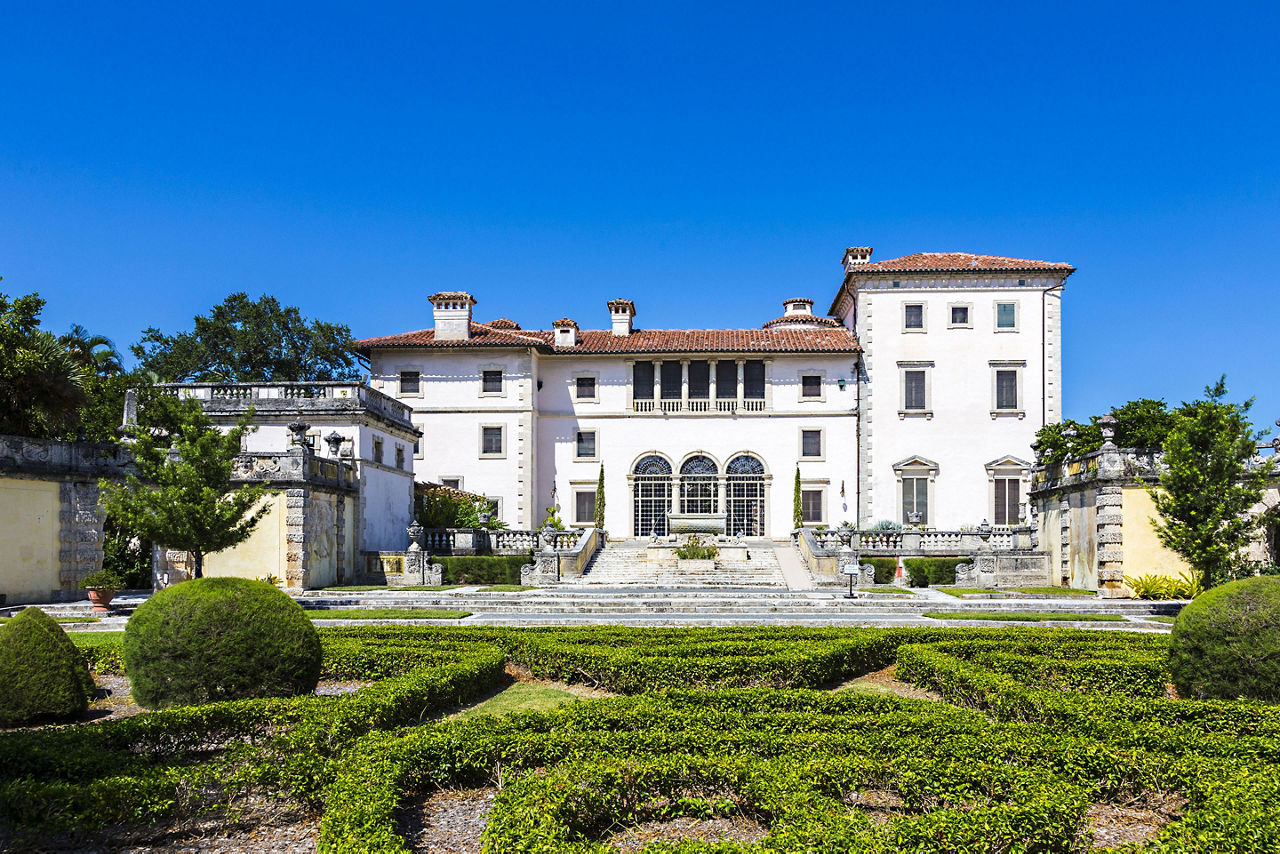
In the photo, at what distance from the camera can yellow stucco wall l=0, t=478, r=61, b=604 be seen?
21.2 metres

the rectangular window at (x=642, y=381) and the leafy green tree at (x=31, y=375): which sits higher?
the rectangular window at (x=642, y=381)

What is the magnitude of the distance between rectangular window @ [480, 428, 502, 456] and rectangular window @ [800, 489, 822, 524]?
14359mm

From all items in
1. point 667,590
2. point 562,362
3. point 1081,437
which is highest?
point 562,362

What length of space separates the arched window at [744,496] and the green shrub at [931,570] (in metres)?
13.1

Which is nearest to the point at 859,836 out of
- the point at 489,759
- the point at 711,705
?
the point at 489,759

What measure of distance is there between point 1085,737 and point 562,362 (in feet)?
121

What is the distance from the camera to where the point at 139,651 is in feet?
30.2

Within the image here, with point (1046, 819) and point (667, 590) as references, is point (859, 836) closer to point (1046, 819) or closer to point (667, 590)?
point (1046, 819)

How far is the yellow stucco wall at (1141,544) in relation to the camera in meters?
23.6

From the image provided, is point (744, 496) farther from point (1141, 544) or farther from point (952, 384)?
point (1141, 544)

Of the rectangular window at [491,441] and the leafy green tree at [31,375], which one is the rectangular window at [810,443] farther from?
the leafy green tree at [31,375]

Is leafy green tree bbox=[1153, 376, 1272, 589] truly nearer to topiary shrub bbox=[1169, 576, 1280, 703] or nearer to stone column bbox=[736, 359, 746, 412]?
topiary shrub bbox=[1169, 576, 1280, 703]

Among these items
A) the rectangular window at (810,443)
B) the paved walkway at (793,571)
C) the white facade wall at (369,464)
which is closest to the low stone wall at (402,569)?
the white facade wall at (369,464)

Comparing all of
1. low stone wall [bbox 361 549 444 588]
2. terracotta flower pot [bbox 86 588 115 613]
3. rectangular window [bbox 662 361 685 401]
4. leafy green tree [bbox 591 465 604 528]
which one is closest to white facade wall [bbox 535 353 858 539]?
leafy green tree [bbox 591 465 604 528]
